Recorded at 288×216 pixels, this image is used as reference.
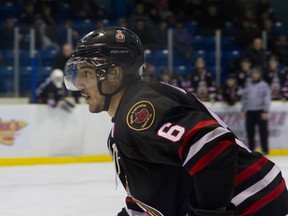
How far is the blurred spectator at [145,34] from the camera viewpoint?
10.2m

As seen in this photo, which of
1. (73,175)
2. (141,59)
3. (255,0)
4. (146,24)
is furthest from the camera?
(255,0)

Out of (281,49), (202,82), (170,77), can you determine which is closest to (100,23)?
(170,77)

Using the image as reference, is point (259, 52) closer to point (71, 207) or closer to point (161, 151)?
point (71, 207)

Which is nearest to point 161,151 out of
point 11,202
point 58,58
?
point 11,202

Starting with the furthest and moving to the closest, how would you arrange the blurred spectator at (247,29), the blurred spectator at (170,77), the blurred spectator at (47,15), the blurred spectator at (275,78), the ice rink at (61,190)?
the blurred spectator at (247,29)
the blurred spectator at (47,15)
the blurred spectator at (275,78)
the blurred spectator at (170,77)
the ice rink at (61,190)

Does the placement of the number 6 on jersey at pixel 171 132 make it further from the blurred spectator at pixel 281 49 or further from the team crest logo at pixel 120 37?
the blurred spectator at pixel 281 49

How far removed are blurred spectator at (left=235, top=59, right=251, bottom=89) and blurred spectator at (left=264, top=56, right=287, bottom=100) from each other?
312mm

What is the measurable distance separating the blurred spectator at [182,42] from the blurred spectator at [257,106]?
104cm

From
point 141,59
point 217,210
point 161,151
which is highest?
point 141,59

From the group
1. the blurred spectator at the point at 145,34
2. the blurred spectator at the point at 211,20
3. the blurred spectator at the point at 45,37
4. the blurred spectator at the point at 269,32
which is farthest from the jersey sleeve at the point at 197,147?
the blurred spectator at the point at 211,20

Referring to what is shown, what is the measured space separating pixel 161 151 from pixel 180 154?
0.16 feet

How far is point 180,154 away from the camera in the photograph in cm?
163

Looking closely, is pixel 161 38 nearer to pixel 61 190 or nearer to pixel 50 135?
pixel 50 135

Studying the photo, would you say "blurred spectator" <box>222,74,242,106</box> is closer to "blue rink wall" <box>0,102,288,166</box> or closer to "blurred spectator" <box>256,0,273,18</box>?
"blue rink wall" <box>0,102,288,166</box>
